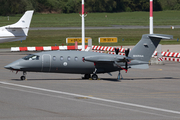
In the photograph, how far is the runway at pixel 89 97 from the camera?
1686cm

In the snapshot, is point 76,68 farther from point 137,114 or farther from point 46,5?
point 46,5

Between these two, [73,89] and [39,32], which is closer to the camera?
[73,89]

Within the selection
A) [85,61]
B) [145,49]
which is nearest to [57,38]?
[85,61]

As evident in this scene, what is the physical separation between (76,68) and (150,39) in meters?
7.04

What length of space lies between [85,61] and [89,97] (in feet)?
26.3

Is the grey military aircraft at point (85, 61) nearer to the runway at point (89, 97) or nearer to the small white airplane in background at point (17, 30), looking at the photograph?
the runway at point (89, 97)

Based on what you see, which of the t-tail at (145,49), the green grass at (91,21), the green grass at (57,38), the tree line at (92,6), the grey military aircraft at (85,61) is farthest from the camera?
the tree line at (92,6)

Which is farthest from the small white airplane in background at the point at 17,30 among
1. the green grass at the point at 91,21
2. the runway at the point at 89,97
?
the green grass at the point at 91,21

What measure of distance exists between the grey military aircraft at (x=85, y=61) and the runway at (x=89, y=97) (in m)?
1.06

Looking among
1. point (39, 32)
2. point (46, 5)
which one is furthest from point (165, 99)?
point (46, 5)

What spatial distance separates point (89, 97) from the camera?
21484 millimetres

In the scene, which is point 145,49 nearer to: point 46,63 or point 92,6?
point 46,63

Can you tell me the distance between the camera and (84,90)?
2409cm

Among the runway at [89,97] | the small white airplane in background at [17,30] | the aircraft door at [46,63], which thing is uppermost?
the small white airplane in background at [17,30]
